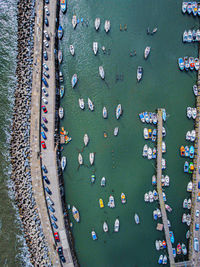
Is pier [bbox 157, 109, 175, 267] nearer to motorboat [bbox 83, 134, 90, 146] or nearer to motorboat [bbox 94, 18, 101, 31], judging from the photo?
motorboat [bbox 83, 134, 90, 146]

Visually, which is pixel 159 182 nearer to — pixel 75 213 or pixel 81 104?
pixel 75 213

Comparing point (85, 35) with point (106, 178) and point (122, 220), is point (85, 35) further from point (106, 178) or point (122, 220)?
point (122, 220)

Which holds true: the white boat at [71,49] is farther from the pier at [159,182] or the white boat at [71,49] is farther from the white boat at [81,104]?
the pier at [159,182]

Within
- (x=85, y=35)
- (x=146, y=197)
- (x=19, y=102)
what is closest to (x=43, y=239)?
(x=146, y=197)

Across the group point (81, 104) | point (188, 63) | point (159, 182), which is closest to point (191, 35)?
point (188, 63)

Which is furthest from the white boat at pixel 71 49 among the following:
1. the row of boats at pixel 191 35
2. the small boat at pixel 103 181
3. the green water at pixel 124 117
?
the small boat at pixel 103 181

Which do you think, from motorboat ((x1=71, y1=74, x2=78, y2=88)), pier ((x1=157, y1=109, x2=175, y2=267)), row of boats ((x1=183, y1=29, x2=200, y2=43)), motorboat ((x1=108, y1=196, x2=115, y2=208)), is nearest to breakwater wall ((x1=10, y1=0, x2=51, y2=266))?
motorboat ((x1=71, y1=74, x2=78, y2=88))
